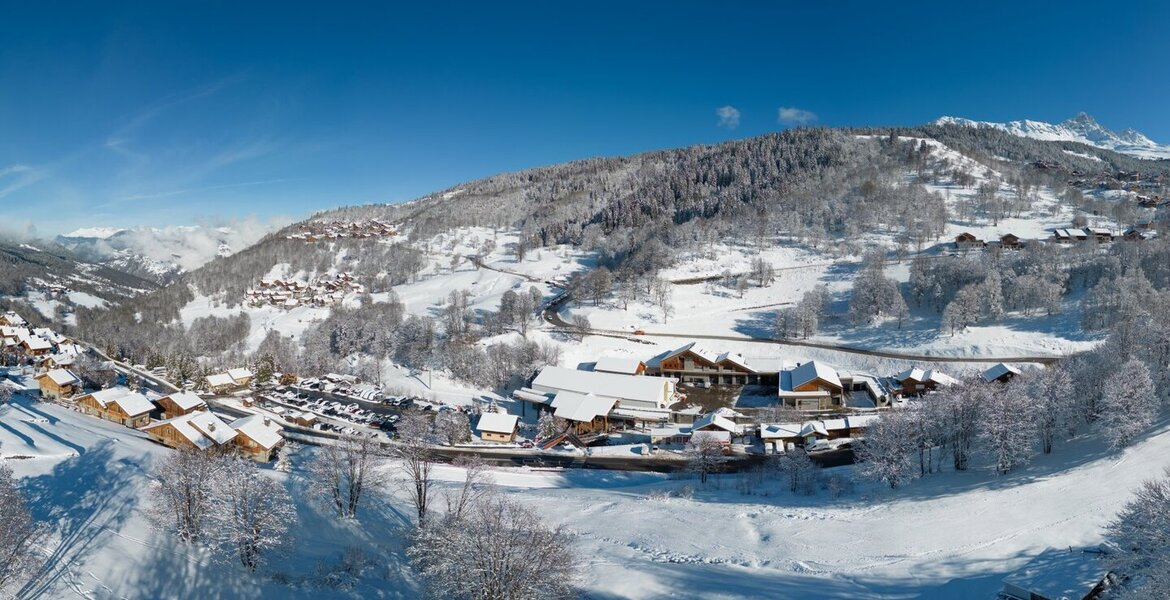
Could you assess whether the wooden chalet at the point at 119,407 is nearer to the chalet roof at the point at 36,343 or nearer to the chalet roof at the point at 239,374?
the chalet roof at the point at 239,374

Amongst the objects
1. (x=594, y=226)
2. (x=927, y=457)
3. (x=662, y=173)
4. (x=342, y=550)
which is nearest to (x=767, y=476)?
(x=927, y=457)

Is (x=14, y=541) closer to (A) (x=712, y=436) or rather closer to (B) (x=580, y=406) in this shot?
(A) (x=712, y=436)

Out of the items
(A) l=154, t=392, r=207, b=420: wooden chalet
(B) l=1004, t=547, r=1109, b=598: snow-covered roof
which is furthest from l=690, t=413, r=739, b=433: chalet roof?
(A) l=154, t=392, r=207, b=420: wooden chalet

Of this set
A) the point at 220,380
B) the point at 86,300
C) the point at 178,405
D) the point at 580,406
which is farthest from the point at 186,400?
the point at 86,300

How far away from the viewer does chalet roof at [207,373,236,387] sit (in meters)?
61.8

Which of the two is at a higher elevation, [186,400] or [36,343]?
[36,343]

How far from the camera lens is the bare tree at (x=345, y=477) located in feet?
83.3

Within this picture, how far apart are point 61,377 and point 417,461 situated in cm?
5565

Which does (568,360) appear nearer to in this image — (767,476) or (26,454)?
(767,476)

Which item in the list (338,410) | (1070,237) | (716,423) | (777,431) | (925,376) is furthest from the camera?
(1070,237)

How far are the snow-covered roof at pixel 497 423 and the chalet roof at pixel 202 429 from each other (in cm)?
1810

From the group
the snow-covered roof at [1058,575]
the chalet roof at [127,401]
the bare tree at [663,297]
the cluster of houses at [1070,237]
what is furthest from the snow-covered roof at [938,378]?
the chalet roof at [127,401]

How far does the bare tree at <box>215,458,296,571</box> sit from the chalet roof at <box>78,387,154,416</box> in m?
36.4

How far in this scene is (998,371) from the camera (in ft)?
156
